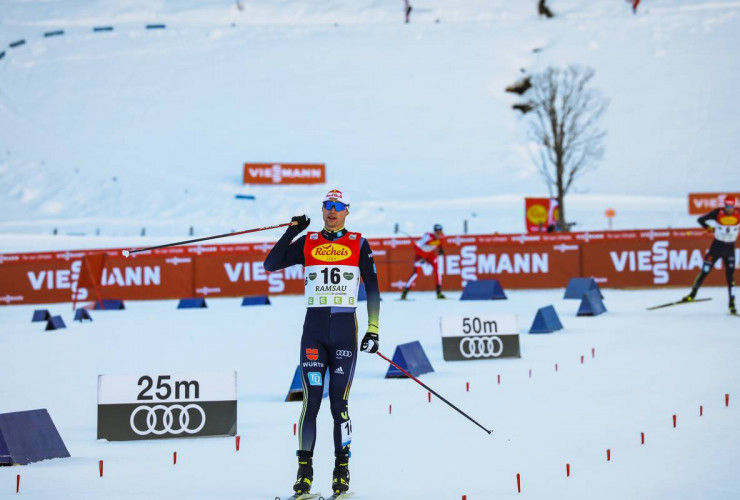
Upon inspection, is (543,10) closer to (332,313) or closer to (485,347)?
(485,347)

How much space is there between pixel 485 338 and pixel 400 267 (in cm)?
1662

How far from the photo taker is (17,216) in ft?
162

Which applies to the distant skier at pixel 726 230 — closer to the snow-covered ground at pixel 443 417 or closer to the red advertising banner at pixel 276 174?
the snow-covered ground at pixel 443 417

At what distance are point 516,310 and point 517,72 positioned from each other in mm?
53974

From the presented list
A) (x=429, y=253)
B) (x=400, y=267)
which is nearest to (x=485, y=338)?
(x=429, y=253)

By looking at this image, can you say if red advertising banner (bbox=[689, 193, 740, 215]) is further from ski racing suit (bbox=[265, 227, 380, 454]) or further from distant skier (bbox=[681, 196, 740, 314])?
ski racing suit (bbox=[265, 227, 380, 454])

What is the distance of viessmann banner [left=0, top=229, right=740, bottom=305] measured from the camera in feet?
100

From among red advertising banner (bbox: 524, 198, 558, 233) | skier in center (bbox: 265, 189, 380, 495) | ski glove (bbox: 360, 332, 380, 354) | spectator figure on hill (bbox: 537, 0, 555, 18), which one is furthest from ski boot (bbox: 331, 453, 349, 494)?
spectator figure on hill (bbox: 537, 0, 555, 18)

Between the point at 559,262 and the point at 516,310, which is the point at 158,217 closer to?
the point at 559,262

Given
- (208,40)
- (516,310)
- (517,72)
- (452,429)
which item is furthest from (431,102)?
(452,429)

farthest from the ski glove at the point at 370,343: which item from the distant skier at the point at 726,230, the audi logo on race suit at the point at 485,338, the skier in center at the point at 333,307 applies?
the distant skier at the point at 726,230

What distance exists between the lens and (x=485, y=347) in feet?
47.7

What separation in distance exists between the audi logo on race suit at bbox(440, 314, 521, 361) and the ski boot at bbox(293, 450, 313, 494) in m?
7.75

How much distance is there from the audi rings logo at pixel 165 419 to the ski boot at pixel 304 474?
2.46m
